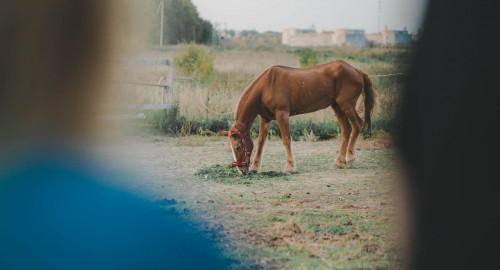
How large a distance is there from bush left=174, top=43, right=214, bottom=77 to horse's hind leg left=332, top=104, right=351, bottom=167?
2.17 m

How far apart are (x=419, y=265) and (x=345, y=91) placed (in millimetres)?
1947

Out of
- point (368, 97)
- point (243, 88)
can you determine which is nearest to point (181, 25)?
point (243, 88)

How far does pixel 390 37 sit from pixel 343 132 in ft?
3.74

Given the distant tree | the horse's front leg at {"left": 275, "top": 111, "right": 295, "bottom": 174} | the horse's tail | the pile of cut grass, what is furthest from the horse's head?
the distant tree

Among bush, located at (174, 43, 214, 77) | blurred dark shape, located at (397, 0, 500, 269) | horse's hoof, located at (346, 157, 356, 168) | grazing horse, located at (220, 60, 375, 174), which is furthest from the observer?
bush, located at (174, 43, 214, 77)

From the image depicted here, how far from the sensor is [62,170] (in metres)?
5.22

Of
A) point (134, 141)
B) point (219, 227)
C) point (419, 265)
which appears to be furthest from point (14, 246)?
point (419, 265)

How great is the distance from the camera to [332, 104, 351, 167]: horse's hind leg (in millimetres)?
4926

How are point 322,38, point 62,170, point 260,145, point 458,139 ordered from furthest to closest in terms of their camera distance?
1. point 322,38
2. point 62,170
3. point 260,145
4. point 458,139

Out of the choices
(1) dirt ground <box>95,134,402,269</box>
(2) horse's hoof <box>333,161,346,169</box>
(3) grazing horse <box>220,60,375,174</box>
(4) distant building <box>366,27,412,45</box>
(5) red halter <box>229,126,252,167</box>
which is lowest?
(1) dirt ground <box>95,134,402,269</box>

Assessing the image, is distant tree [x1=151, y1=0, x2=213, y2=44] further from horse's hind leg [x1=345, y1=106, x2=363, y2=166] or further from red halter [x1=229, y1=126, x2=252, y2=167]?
horse's hind leg [x1=345, y1=106, x2=363, y2=166]

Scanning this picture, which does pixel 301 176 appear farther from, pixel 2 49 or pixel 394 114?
pixel 2 49

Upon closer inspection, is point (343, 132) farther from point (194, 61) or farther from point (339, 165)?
point (194, 61)

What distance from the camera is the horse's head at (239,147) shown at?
4.57 meters
